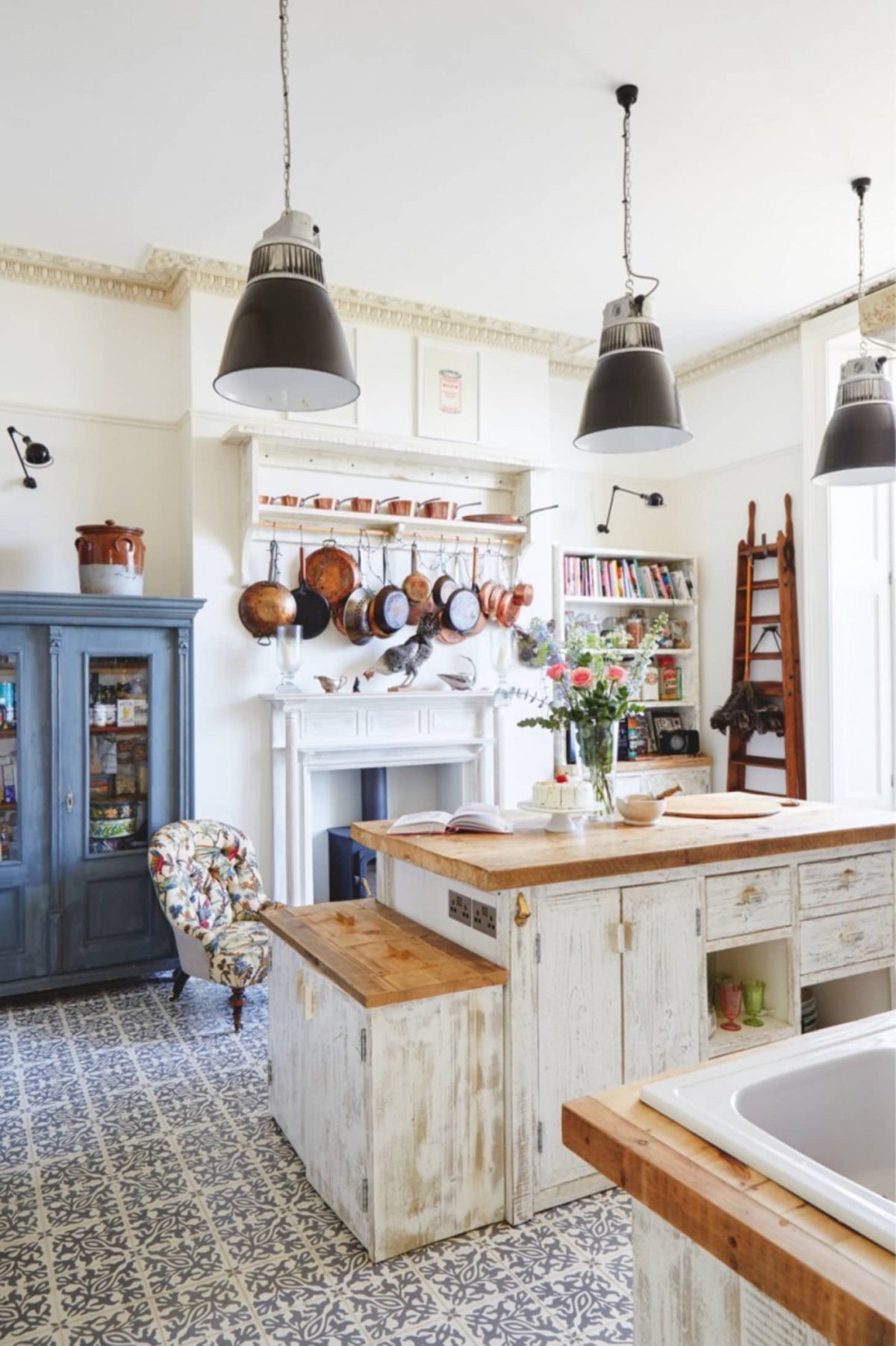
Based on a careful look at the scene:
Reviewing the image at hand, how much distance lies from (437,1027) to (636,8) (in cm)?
306

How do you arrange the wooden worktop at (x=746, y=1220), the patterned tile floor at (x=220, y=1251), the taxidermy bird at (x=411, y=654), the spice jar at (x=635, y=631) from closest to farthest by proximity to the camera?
the wooden worktop at (x=746, y=1220) < the patterned tile floor at (x=220, y=1251) < the taxidermy bird at (x=411, y=654) < the spice jar at (x=635, y=631)

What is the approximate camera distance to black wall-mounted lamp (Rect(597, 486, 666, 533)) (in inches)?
241

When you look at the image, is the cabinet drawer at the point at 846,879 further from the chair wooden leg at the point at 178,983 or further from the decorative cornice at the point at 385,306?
the chair wooden leg at the point at 178,983

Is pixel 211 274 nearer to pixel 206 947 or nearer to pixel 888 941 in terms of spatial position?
pixel 206 947

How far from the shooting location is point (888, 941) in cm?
299

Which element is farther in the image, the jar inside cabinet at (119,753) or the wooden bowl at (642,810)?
the jar inside cabinet at (119,753)

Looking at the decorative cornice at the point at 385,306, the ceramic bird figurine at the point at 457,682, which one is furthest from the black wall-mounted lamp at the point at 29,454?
the ceramic bird figurine at the point at 457,682

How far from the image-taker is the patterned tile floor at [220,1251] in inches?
78.3

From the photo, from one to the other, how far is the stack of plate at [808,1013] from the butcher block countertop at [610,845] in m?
0.61

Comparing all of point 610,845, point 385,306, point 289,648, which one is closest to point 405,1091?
point 610,845

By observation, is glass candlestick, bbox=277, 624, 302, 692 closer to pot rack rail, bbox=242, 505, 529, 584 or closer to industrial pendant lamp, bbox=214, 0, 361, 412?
pot rack rail, bbox=242, 505, 529, 584

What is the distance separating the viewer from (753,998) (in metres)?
2.90

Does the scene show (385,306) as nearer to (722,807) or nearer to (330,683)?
(330,683)

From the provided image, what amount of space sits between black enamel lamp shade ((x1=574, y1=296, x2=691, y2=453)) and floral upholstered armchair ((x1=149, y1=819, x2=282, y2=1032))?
2188mm
